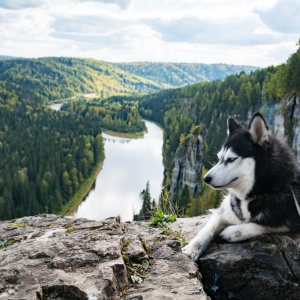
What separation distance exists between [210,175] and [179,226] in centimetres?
244

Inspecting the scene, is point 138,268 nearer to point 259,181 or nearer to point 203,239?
point 203,239

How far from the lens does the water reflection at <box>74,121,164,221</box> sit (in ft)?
192

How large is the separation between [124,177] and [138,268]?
253 ft

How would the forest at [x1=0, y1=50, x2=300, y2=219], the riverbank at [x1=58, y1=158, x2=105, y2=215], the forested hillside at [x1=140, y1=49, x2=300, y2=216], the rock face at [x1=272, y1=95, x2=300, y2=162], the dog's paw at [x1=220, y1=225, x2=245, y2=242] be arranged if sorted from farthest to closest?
the riverbank at [x1=58, y1=158, x2=105, y2=215], the forest at [x1=0, y1=50, x2=300, y2=219], the forested hillside at [x1=140, y1=49, x2=300, y2=216], the rock face at [x1=272, y1=95, x2=300, y2=162], the dog's paw at [x1=220, y1=225, x2=245, y2=242]

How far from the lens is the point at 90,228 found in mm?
6668

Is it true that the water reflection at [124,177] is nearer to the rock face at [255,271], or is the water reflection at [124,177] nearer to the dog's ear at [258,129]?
the rock face at [255,271]

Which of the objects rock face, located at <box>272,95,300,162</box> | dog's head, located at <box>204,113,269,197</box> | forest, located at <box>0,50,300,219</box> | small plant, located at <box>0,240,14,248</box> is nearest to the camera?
dog's head, located at <box>204,113,269,197</box>

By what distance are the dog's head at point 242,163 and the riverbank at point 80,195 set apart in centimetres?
6121

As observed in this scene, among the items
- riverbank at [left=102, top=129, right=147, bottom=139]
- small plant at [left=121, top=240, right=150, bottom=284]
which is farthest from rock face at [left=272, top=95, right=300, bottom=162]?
riverbank at [left=102, top=129, right=147, bottom=139]

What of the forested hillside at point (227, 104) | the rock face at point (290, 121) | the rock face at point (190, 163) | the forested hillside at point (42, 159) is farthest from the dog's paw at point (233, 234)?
the forested hillside at point (42, 159)

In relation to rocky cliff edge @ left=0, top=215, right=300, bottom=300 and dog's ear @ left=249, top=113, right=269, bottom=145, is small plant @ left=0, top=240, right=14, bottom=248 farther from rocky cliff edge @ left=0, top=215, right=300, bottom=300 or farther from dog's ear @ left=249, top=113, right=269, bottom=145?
dog's ear @ left=249, top=113, right=269, bottom=145

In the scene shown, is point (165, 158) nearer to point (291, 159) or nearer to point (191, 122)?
point (191, 122)

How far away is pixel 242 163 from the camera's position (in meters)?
5.61

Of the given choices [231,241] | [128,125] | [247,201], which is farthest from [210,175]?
[128,125]
